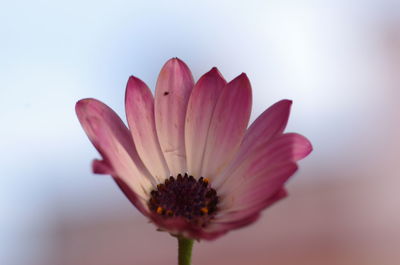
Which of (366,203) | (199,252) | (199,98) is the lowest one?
(199,252)

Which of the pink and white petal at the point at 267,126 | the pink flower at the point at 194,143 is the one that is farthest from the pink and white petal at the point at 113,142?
the pink and white petal at the point at 267,126

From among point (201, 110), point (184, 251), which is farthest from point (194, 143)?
point (184, 251)

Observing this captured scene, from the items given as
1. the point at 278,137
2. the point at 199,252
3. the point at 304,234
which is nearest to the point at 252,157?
the point at 278,137

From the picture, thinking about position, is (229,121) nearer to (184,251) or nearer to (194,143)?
(194,143)

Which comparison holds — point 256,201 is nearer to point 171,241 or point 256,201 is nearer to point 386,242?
point 171,241

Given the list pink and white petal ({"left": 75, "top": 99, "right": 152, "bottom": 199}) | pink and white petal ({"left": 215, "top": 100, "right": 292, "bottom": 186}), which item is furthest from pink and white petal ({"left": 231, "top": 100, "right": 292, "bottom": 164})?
pink and white petal ({"left": 75, "top": 99, "right": 152, "bottom": 199})
